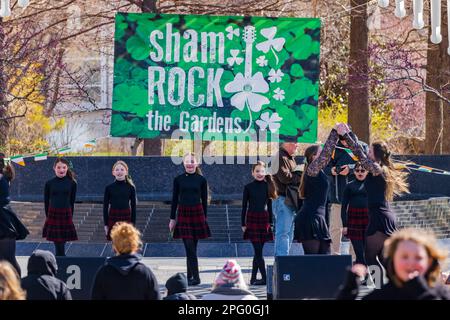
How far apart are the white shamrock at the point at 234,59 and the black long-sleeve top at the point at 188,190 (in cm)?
478

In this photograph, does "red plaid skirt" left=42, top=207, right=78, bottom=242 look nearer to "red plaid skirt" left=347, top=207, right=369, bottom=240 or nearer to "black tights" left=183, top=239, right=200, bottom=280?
"black tights" left=183, top=239, right=200, bottom=280

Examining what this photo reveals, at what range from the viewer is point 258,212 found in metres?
13.6

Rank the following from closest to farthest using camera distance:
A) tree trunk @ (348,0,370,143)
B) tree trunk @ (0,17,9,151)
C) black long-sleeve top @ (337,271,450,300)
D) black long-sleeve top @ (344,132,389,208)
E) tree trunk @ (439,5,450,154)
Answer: black long-sleeve top @ (337,271,450,300) → black long-sleeve top @ (344,132,389,208) → tree trunk @ (0,17,9,151) → tree trunk @ (348,0,370,143) → tree trunk @ (439,5,450,154)

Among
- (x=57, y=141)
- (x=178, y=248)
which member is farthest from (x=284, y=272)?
(x=57, y=141)

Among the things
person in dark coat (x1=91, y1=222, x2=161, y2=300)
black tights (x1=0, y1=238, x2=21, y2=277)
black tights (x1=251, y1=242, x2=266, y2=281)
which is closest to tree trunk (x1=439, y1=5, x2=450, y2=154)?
black tights (x1=251, y1=242, x2=266, y2=281)

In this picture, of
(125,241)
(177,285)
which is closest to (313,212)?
(177,285)

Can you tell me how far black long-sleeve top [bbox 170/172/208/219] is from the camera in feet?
44.4

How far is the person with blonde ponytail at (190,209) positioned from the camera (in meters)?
13.5

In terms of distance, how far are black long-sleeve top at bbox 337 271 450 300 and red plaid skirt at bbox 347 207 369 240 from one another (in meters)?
6.46

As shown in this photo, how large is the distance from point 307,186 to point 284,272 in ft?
5.93

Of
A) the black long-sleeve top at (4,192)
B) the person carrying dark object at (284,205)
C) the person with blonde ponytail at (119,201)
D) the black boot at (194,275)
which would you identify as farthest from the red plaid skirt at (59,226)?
the person carrying dark object at (284,205)
